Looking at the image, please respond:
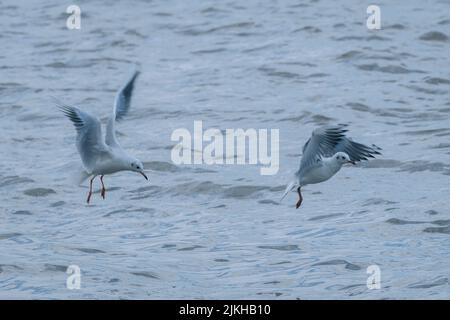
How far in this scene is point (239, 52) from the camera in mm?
20734

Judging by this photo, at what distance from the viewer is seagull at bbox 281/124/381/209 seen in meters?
10.3

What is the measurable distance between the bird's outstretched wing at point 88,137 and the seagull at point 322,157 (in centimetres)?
150

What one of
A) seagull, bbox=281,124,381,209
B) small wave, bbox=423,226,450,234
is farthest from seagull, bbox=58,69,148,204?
small wave, bbox=423,226,450,234

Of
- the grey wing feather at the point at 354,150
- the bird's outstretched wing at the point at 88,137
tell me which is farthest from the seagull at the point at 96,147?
the grey wing feather at the point at 354,150

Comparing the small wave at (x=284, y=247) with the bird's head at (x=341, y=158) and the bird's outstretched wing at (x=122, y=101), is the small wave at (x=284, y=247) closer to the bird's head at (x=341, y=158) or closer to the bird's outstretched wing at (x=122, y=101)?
the bird's head at (x=341, y=158)

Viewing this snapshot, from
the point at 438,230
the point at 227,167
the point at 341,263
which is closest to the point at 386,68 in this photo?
the point at 227,167

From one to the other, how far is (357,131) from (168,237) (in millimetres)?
4604

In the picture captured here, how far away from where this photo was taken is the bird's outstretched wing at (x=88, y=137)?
10445mm

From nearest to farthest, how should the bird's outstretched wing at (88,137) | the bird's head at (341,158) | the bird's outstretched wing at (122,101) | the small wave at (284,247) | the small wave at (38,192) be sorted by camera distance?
the bird's head at (341,158) → the bird's outstretched wing at (88,137) → the bird's outstretched wing at (122,101) → the small wave at (284,247) → the small wave at (38,192)

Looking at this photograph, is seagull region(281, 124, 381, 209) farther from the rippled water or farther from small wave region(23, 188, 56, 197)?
small wave region(23, 188, 56, 197)

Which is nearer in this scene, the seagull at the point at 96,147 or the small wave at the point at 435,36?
the seagull at the point at 96,147

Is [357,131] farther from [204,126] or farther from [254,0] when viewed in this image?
[254,0]

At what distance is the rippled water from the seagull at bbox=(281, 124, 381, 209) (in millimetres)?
855
